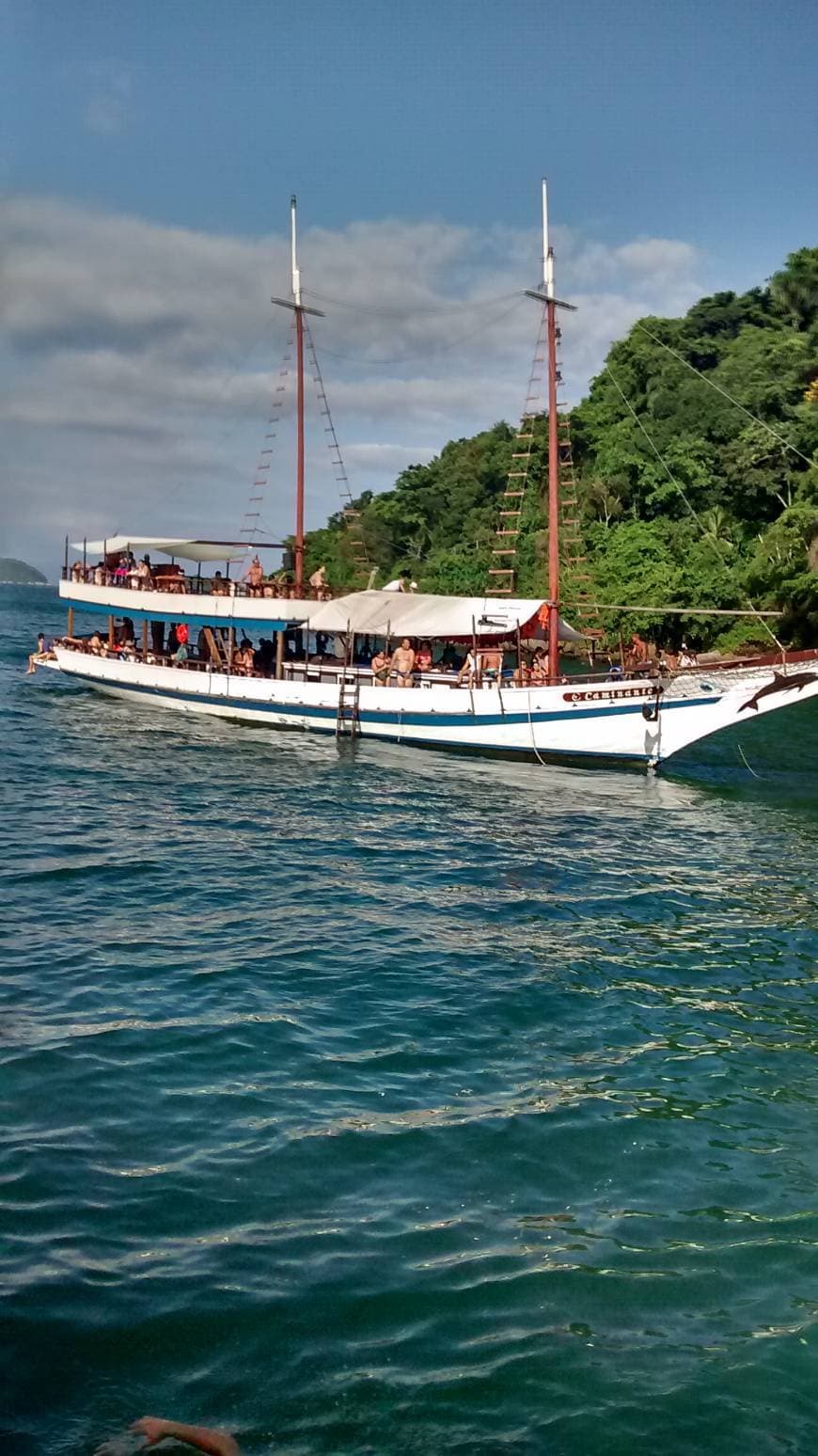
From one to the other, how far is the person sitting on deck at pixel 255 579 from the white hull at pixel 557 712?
4150 mm

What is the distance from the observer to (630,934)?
1563 centimetres

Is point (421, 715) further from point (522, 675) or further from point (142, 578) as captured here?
point (142, 578)

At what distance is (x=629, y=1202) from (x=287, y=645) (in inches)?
1344

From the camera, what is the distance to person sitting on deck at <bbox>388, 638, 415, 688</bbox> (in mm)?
35562

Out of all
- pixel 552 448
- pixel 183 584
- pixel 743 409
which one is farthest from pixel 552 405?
pixel 743 409

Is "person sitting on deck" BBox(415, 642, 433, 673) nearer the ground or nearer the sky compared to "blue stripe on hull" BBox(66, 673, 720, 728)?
nearer the sky

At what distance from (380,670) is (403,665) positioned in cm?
93

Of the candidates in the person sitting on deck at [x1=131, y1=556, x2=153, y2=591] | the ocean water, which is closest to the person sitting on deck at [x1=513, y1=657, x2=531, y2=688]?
the ocean water

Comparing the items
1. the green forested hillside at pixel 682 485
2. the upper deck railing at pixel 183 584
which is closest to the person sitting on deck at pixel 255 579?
the upper deck railing at pixel 183 584

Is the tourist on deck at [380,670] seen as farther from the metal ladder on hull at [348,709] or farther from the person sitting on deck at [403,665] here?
the metal ladder on hull at [348,709]

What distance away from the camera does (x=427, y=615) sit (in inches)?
1459

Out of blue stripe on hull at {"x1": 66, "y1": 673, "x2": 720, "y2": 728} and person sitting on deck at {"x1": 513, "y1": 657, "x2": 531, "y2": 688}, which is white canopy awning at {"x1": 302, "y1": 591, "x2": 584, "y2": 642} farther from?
blue stripe on hull at {"x1": 66, "y1": 673, "x2": 720, "y2": 728}

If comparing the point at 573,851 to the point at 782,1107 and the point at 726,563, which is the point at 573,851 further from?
the point at 726,563

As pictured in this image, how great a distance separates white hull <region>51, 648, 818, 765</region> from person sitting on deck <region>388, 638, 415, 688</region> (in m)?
0.60
